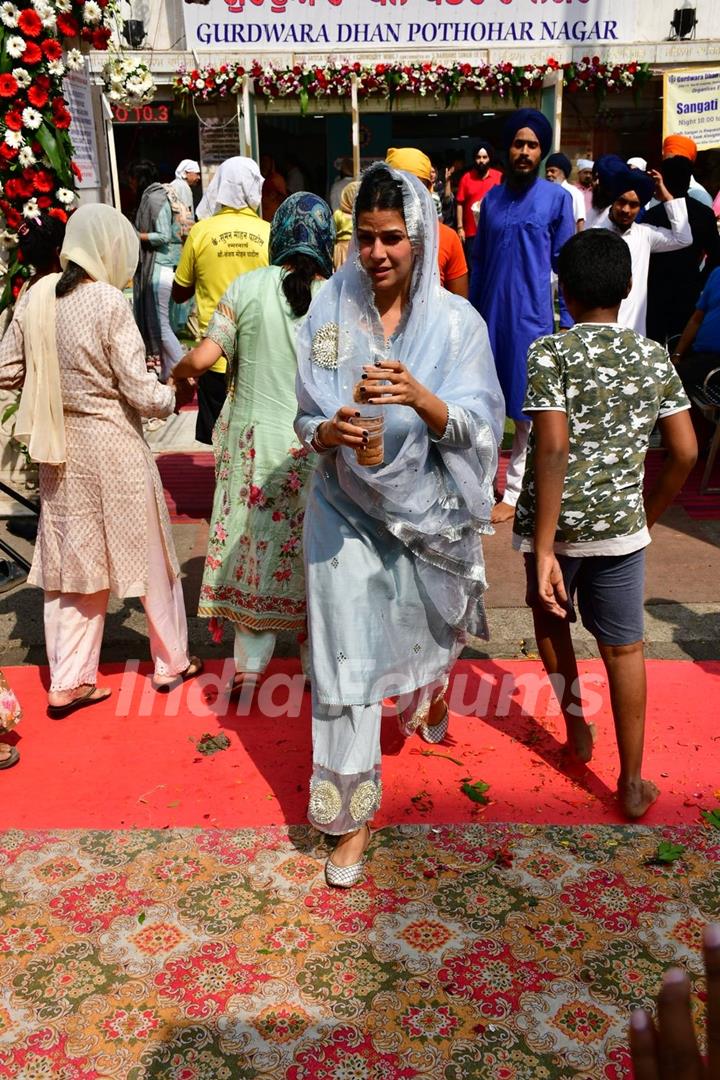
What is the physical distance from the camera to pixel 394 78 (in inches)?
444

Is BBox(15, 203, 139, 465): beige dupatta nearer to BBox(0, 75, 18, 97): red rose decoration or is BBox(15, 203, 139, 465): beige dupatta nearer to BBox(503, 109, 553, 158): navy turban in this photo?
BBox(0, 75, 18, 97): red rose decoration

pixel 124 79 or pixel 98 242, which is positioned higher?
pixel 124 79

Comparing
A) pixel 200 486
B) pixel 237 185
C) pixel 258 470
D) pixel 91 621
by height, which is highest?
pixel 237 185

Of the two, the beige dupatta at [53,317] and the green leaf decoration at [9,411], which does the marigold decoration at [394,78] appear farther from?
the beige dupatta at [53,317]

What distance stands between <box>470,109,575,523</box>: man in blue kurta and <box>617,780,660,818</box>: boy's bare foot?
8.52ft

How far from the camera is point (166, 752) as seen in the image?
11.1 feet

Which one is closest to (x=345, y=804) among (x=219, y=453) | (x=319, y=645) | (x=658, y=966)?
(x=319, y=645)

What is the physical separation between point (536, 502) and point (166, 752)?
1595 mm

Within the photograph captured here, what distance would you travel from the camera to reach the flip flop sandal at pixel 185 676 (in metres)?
3.84

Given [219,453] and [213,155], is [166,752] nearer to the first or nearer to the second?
[219,453]

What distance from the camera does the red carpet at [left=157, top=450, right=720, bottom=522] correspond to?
588 centimetres

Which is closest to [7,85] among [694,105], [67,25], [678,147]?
[67,25]

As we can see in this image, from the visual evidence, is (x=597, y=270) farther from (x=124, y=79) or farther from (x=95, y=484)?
(x=124, y=79)

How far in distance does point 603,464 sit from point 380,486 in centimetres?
71
